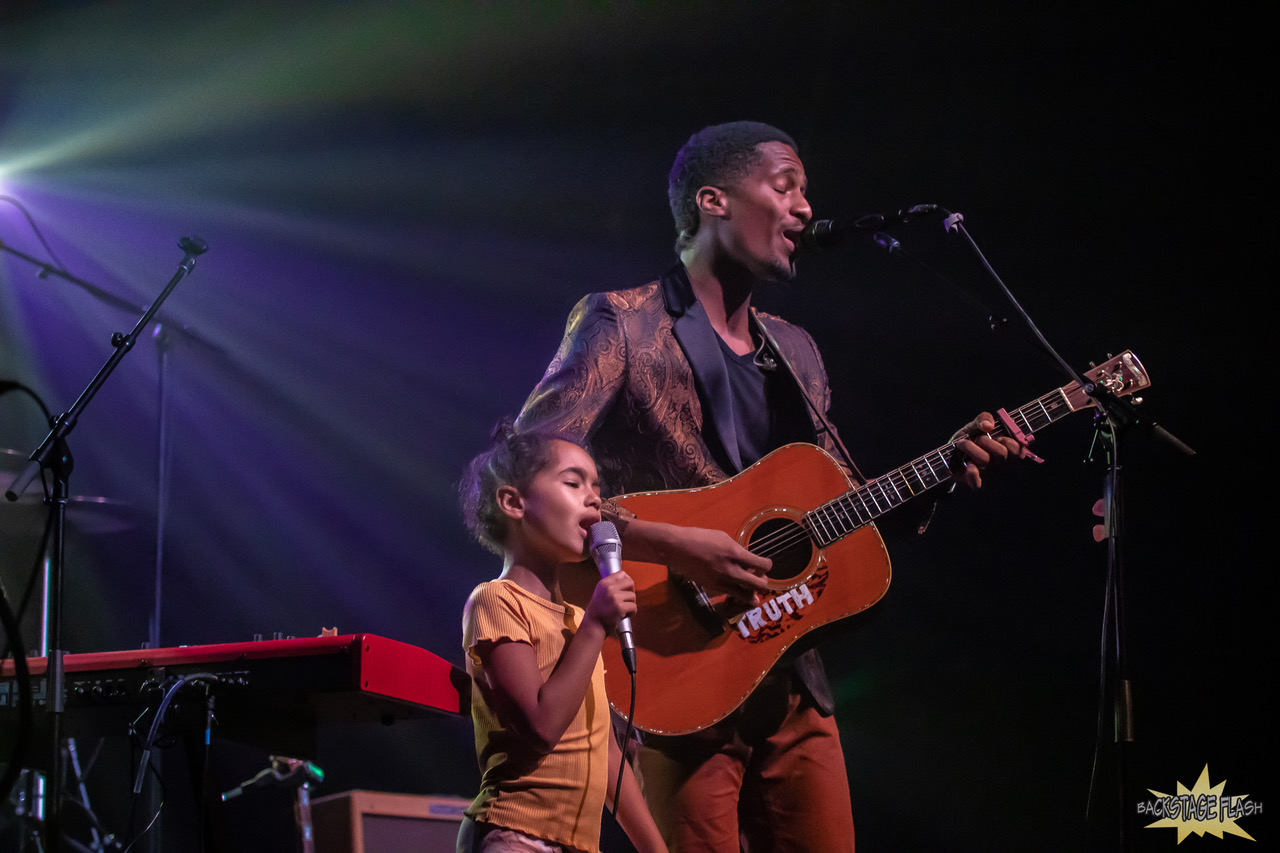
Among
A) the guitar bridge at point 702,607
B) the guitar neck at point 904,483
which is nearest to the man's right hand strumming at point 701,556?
the guitar bridge at point 702,607

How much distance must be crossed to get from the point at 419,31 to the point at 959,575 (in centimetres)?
342

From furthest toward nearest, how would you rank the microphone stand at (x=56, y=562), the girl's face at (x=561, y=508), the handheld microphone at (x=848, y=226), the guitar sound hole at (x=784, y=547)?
the handheld microphone at (x=848, y=226)
the guitar sound hole at (x=784, y=547)
the girl's face at (x=561, y=508)
the microphone stand at (x=56, y=562)

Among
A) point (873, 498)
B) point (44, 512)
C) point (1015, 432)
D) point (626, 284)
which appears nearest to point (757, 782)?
point (873, 498)

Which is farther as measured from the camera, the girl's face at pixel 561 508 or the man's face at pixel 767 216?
the man's face at pixel 767 216

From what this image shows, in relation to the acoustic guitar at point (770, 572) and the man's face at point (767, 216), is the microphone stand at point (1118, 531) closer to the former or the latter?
the acoustic guitar at point (770, 572)

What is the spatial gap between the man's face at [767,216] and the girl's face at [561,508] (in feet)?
4.00

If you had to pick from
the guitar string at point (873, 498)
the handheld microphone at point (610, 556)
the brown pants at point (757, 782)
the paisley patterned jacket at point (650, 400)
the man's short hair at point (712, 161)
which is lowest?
the brown pants at point (757, 782)

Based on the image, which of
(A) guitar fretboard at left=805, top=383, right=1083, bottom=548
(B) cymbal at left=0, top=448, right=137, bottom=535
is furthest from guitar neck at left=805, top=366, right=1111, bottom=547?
(B) cymbal at left=0, top=448, right=137, bottom=535

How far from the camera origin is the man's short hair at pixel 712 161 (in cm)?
356

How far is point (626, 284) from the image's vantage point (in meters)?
4.42

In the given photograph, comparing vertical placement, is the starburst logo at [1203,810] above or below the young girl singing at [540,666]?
below

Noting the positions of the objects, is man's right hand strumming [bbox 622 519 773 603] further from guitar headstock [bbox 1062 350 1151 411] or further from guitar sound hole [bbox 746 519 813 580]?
guitar headstock [bbox 1062 350 1151 411]

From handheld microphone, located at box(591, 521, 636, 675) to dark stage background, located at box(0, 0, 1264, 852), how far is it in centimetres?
182

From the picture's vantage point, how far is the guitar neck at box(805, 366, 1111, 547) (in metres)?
2.97
